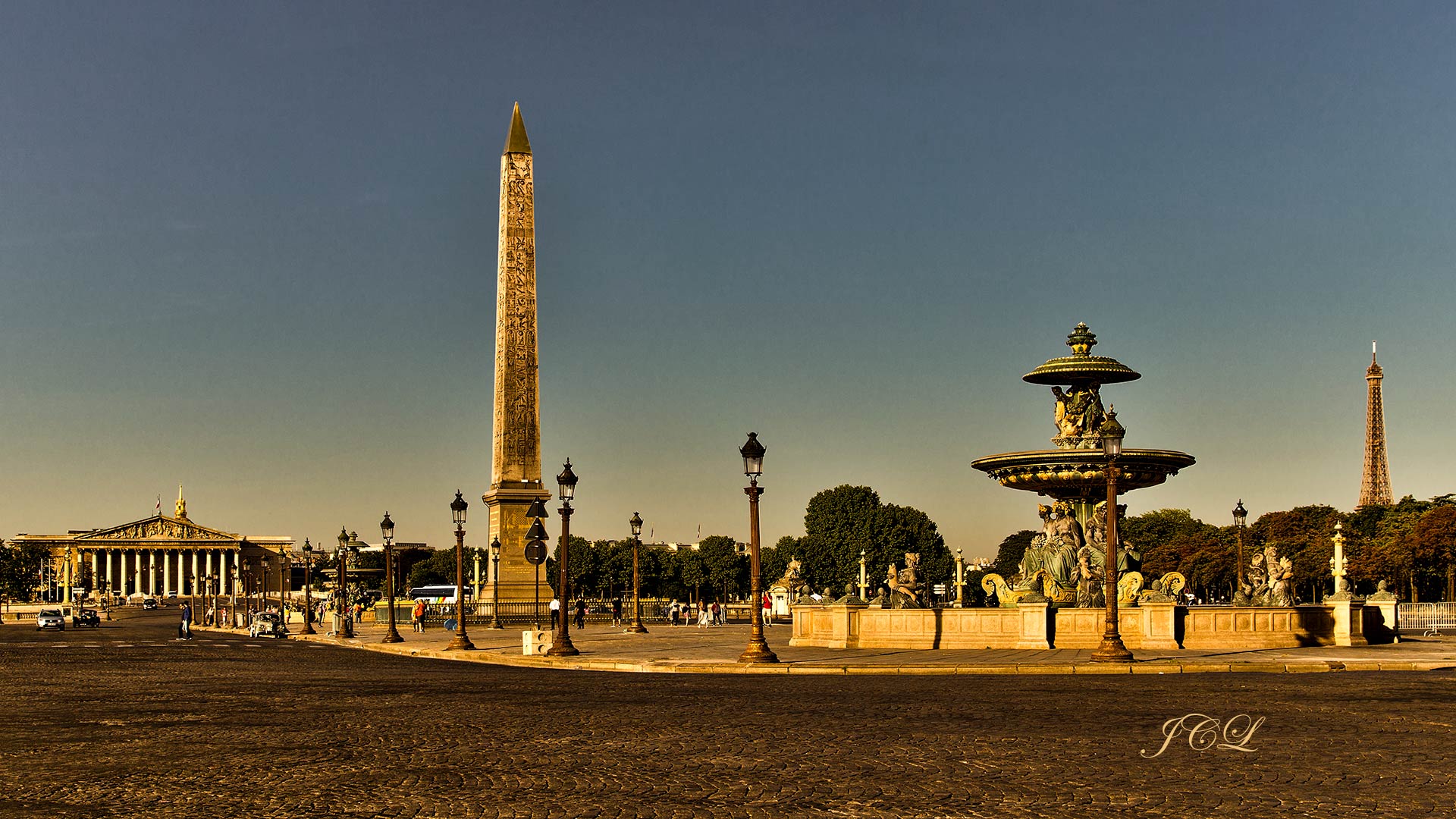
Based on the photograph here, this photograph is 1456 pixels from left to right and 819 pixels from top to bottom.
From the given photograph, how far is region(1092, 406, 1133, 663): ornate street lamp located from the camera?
24672 mm

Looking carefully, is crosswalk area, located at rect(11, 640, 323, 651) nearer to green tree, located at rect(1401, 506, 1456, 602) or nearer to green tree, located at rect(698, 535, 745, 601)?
green tree, located at rect(1401, 506, 1456, 602)

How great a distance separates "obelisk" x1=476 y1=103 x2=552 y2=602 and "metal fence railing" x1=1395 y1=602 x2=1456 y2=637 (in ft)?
104

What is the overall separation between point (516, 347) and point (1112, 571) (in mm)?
35552

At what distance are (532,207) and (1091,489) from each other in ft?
98.4

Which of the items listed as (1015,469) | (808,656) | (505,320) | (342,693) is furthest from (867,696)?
(505,320)

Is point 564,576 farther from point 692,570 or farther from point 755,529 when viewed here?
point 692,570

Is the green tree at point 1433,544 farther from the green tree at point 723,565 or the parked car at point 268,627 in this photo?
the green tree at point 723,565

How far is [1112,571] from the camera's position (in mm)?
25891

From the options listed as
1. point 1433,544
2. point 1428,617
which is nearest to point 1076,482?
point 1428,617

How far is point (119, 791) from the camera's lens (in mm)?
10641

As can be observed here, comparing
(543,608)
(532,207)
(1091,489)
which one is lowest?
(543,608)

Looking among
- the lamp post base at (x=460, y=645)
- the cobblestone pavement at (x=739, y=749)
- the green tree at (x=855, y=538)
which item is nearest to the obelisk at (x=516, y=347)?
the lamp post base at (x=460, y=645)

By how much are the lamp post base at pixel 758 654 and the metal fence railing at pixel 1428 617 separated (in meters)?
31.5

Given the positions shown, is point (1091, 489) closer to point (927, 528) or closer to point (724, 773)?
point (724, 773)
